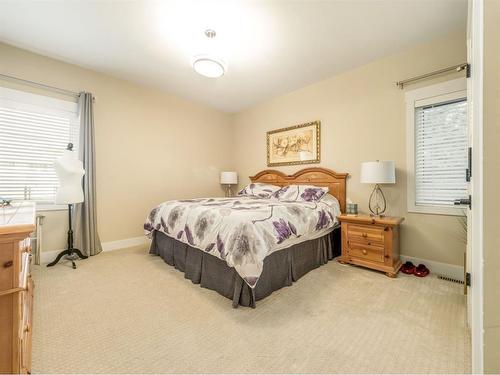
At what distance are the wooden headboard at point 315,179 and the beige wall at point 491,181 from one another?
2822 millimetres

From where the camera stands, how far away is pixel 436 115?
2.57 meters

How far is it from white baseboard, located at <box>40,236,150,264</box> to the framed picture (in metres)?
2.67

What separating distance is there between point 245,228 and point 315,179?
2.12 meters

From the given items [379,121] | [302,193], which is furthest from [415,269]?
[379,121]

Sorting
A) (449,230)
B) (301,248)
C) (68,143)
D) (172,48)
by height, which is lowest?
(301,248)

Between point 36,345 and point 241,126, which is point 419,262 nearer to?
point 36,345

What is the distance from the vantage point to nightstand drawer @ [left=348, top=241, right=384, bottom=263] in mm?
2488

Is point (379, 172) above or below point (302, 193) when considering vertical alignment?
above

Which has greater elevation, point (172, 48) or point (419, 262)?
point (172, 48)

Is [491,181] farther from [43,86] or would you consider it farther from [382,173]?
[43,86]

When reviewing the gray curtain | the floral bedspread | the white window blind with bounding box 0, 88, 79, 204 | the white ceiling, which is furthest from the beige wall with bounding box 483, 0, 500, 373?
the white window blind with bounding box 0, 88, 79, 204

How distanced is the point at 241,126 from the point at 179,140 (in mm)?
1446

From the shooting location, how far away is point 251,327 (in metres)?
1.58

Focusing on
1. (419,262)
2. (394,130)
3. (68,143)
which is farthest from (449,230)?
(68,143)
